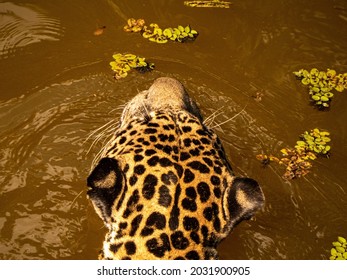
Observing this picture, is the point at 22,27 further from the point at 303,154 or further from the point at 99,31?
the point at 303,154

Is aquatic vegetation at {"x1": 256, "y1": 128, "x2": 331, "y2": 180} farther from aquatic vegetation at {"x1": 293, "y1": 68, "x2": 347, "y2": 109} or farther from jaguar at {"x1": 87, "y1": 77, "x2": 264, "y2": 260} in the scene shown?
jaguar at {"x1": 87, "y1": 77, "x2": 264, "y2": 260}

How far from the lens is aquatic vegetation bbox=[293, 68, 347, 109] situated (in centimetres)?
520

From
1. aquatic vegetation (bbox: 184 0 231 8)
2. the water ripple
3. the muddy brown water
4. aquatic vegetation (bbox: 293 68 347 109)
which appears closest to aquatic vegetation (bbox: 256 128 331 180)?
the muddy brown water

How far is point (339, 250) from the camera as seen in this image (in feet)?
12.8

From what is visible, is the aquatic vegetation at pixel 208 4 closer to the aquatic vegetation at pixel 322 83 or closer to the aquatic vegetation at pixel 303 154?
the aquatic vegetation at pixel 322 83

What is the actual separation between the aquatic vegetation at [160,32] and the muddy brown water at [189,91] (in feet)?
0.34

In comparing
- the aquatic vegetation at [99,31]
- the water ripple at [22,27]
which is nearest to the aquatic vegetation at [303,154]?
the aquatic vegetation at [99,31]

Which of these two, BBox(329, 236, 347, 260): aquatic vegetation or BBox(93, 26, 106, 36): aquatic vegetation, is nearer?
BBox(329, 236, 347, 260): aquatic vegetation

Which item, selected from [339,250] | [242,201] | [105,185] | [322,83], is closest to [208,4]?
[322,83]

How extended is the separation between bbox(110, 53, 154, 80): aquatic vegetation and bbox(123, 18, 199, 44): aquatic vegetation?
0.48 meters

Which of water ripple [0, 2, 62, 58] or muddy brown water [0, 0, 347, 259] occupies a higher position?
water ripple [0, 2, 62, 58]

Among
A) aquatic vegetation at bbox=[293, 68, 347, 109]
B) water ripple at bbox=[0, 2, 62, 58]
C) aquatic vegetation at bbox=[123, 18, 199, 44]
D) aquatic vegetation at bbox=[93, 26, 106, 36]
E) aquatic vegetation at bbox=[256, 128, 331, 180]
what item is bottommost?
aquatic vegetation at bbox=[256, 128, 331, 180]

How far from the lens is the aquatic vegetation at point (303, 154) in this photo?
4.53 meters

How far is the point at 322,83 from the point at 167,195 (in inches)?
146
